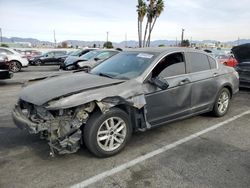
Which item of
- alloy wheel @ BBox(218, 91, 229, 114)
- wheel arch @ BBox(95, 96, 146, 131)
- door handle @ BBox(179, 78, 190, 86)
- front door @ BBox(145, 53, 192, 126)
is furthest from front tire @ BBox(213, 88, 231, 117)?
wheel arch @ BBox(95, 96, 146, 131)

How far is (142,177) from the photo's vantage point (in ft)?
10.8

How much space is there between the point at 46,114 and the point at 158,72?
1.95 m

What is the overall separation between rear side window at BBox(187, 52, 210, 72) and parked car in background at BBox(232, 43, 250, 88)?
3761 mm

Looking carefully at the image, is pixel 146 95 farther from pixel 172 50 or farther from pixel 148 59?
pixel 172 50

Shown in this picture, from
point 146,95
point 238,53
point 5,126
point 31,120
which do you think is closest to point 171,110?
point 146,95

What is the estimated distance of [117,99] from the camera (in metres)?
3.80

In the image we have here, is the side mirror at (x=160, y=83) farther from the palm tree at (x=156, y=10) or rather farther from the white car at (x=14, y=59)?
the palm tree at (x=156, y=10)

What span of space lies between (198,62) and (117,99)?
7.41 feet

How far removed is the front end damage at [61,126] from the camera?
3500 mm

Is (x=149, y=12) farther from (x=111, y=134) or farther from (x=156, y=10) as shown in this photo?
(x=111, y=134)

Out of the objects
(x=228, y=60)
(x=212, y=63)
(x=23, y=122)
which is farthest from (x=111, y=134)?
(x=228, y=60)

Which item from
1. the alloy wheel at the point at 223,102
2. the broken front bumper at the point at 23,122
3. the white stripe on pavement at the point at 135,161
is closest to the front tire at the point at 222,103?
the alloy wheel at the point at 223,102

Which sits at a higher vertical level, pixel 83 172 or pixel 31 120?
pixel 31 120

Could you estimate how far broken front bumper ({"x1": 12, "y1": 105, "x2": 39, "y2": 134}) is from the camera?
3504 mm
